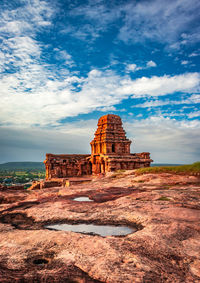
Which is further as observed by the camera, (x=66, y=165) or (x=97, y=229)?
(x=66, y=165)

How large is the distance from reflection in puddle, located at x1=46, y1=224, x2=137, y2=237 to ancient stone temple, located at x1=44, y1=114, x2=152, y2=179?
22.4 meters

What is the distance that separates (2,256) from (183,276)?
307cm

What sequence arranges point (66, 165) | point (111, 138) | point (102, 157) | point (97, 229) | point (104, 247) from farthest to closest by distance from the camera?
point (111, 138)
point (66, 165)
point (102, 157)
point (97, 229)
point (104, 247)

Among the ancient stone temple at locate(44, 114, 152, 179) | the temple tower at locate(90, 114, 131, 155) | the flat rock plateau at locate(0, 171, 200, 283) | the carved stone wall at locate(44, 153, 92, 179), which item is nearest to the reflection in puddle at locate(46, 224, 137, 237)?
the flat rock plateau at locate(0, 171, 200, 283)

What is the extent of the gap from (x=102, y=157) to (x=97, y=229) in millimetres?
24338

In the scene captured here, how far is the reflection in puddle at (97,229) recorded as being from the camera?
4.48m

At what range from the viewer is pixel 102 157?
29062 millimetres

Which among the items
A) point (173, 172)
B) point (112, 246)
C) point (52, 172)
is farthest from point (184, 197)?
point (52, 172)

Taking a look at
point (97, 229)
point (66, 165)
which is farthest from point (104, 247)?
point (66, 165)

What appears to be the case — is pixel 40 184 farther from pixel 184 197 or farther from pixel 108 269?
pixel 108 269

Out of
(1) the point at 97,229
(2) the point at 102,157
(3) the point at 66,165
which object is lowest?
(1) the point at 97,229

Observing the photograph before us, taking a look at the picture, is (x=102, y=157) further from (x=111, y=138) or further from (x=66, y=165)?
(x=66, y=165)

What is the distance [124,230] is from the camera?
4648 millimetres

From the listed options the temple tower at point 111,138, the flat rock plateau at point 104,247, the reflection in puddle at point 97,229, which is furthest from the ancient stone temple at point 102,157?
the reflection in puddle at point 97,229
